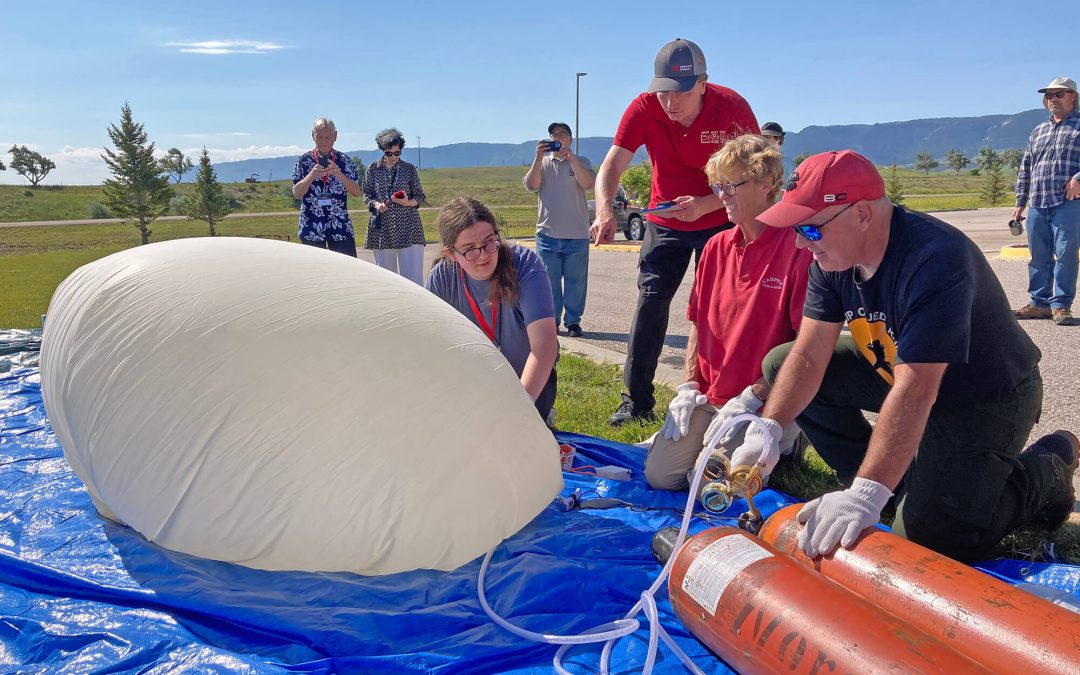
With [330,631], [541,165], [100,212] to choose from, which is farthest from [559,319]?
[100,212]

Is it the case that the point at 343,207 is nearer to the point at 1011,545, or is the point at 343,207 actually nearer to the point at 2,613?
the point at 2,613

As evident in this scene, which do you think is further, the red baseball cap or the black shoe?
the black shoe

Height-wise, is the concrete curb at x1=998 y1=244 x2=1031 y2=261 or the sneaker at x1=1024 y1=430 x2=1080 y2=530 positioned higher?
the concrete curb at x1=998 y1=244 x2=1031 y2=261

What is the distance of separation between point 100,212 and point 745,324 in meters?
49.8

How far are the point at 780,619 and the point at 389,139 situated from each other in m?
6.34

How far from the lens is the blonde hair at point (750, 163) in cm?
353

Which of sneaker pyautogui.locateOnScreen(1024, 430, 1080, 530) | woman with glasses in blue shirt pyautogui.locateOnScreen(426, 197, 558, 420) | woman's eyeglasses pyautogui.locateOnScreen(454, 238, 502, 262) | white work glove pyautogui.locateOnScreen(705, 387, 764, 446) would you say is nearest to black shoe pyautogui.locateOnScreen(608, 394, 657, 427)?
woman with glasses in blue shirt pyautogui.locateOnScreen(426, 197, 558, 420)

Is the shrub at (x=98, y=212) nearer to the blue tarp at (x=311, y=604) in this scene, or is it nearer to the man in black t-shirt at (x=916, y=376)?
the blue tarp at (x=311, y=604)

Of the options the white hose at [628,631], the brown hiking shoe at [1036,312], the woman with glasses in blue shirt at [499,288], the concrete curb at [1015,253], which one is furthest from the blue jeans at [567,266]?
the concrete curb at [1015,253]

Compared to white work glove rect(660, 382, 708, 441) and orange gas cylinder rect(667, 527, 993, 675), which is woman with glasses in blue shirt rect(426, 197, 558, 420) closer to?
white work glove rect(660, 382, 708, 441)

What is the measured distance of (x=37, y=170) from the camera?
3484 inches

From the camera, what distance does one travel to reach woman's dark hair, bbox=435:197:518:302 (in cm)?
367

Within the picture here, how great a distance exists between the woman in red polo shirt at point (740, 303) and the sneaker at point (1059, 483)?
1.05 m

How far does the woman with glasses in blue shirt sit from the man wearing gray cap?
72 cm
